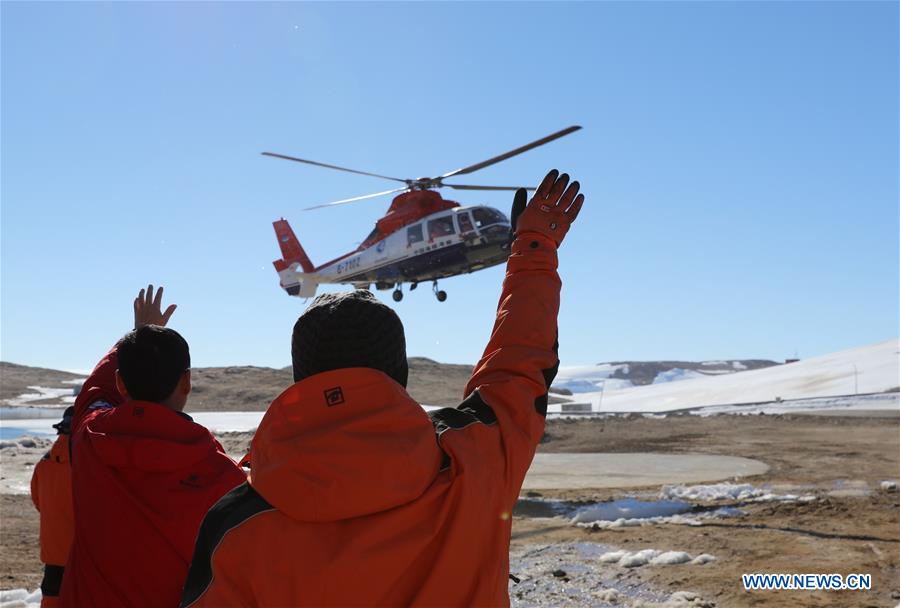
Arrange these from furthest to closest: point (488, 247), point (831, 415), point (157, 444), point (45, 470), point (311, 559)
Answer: point (831, 415), point (488, 247), point (45, 470), point (157, 444), point (311, 559)

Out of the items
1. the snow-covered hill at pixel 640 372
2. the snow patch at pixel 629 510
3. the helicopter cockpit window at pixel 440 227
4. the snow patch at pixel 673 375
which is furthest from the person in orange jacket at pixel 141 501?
the snow patch at pixel 673 375

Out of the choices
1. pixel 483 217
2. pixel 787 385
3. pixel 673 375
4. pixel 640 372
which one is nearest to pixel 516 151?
pixel 483 217

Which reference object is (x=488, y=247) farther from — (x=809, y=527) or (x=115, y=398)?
(x=115, y=398)

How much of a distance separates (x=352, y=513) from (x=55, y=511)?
2.45 meters

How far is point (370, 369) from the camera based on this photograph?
1434 mm

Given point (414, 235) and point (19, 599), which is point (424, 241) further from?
point (19, 599)

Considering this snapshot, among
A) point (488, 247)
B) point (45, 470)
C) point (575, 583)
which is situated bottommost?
point (575, 583)

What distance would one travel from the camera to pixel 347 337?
59.7 inches

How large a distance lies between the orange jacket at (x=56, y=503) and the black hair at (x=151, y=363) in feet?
2.92

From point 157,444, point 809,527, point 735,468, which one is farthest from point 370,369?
point 735,468

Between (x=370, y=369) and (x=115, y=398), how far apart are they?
1.95 meters

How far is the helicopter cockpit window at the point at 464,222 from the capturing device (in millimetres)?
20750

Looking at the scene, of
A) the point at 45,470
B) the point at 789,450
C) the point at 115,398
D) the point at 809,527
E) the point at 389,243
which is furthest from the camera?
the point at 389,243

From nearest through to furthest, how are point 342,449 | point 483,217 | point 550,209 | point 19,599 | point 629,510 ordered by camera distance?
point 342,449 < point 550,209 < point 19,599 < point 629,510 < point 483,217
